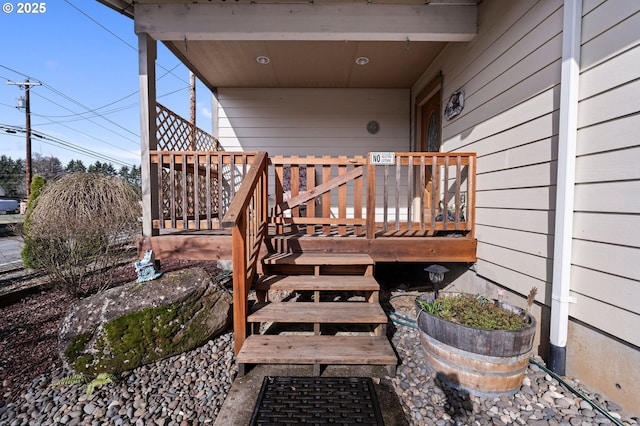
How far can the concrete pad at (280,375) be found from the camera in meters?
1.58

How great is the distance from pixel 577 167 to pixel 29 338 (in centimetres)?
452

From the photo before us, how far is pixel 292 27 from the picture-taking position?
10.5 feet

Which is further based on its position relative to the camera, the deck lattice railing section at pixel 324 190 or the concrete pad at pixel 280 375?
the deck lattice railing section at pixel 324 190

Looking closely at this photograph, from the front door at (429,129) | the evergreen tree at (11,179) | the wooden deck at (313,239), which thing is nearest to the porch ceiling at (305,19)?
the front door at (429,129)

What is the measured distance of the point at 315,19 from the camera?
3174mm

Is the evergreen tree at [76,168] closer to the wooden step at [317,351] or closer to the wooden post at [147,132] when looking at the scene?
the wooden post at [147,132]

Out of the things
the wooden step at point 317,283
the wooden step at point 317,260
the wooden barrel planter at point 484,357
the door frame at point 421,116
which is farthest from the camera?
the door frame at point 421,116

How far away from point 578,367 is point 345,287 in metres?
1.63

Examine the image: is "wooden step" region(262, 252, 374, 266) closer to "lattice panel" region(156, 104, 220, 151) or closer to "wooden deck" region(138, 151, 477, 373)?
"wooden deck" region(138, 151, 477, 373)

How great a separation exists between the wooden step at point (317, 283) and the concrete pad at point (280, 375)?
575mm

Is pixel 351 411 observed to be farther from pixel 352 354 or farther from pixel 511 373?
pixel 511 373

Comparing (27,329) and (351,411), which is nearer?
(351,411)

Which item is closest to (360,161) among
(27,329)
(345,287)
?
(345,287)

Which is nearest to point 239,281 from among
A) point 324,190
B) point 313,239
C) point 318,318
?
point 318,318
